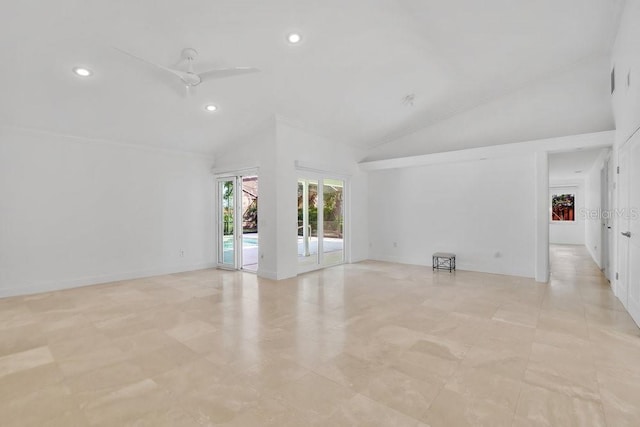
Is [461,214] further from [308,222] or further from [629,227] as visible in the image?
[308,222]

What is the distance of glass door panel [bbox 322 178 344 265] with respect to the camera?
7.49 metres

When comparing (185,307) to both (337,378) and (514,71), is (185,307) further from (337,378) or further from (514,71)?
(514,71)

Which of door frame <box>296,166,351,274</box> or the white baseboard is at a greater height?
door frame <box>296,166,351,274</box>

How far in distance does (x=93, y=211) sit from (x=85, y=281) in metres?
1.26

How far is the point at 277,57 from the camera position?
4289mm

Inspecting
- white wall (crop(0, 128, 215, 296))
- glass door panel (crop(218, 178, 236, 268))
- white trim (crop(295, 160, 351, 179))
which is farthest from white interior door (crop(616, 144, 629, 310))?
white wall (crop(0, 128, 215, 296))

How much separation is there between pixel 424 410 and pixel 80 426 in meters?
2.22

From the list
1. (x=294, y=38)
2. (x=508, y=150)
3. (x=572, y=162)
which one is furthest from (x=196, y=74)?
(x=572, y=162)

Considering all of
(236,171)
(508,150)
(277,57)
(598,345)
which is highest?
(277,57)

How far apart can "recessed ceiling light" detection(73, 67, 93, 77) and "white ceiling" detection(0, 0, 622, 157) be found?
9 cm

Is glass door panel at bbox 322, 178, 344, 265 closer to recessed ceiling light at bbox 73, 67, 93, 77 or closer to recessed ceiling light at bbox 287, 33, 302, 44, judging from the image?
recessed ceiling light at bbox 287, 33, 302, 44

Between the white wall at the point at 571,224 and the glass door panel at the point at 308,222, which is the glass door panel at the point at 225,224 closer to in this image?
the glass door panel at the point at 308,222

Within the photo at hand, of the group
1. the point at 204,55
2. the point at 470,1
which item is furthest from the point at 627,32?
the point at 204,55

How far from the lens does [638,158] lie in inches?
139
